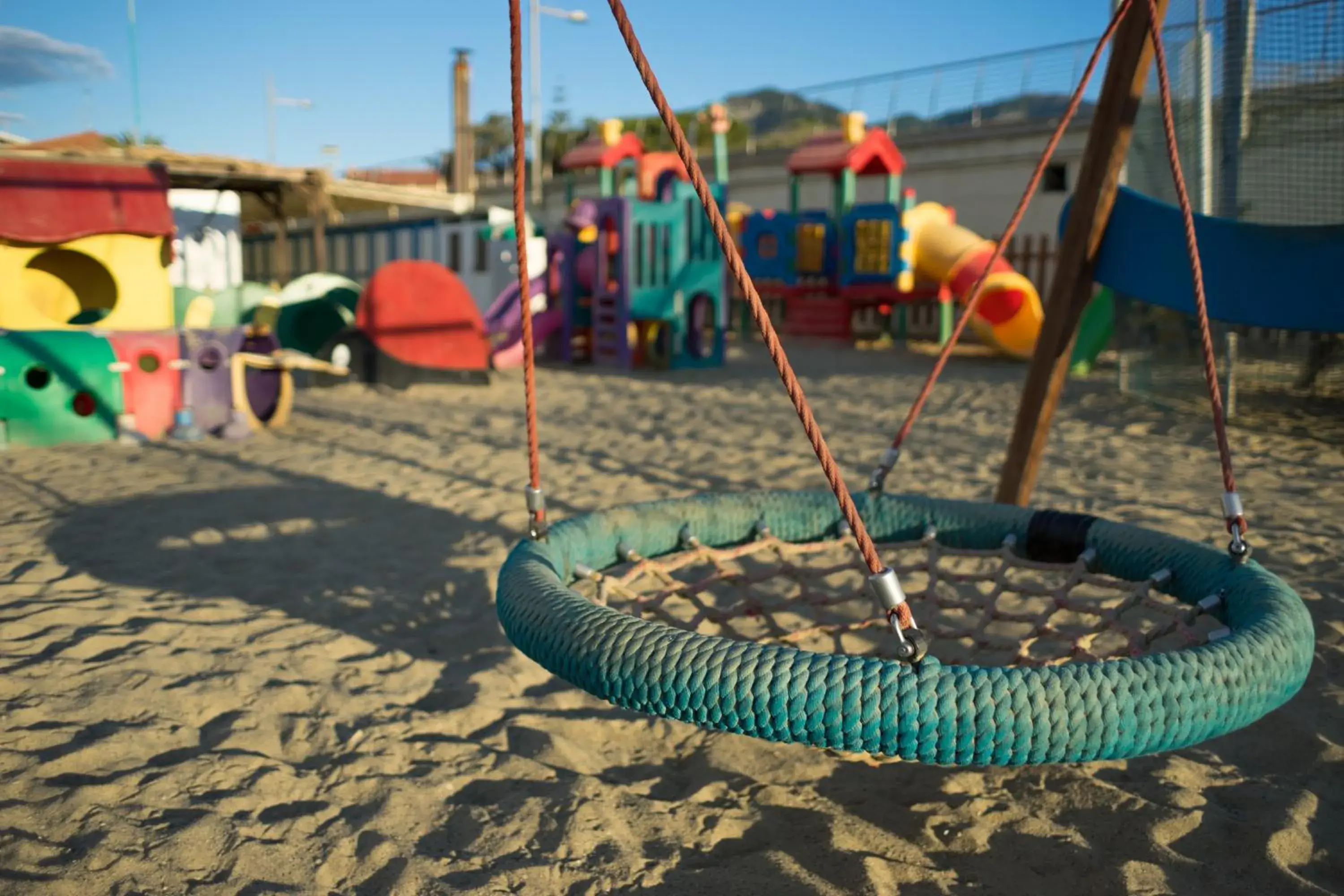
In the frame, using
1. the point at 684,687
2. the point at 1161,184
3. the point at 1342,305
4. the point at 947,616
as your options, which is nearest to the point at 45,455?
the point at 947,616

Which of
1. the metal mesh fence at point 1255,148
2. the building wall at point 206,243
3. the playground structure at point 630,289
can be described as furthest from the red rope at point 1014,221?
the building wall at point 206,243

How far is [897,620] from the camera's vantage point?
5.51ft

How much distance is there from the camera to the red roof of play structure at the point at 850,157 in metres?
14.4

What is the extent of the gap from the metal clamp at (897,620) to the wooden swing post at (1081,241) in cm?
234

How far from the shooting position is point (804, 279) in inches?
609

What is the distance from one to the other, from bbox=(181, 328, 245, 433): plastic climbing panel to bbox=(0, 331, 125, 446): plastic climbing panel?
459 millimetres

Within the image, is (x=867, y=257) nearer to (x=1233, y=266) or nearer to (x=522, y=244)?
(x=1233, y=266)

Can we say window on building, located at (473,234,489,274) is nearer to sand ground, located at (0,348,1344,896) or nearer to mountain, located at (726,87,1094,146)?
mountain, located at (726,87,1094,146)

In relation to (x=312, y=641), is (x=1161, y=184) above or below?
above

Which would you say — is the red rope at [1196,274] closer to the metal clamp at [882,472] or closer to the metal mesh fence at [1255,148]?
the metal clamp at [882,472]

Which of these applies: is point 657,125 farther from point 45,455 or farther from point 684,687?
point 684,687

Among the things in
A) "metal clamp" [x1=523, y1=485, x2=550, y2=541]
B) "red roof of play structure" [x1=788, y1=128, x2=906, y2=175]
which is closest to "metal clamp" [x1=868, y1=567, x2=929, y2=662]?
"metal clamp" [x1=523, y1=485, x2=550, y2=541]

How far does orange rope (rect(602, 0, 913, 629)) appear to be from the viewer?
1600mm

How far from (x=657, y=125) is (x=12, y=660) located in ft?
104
